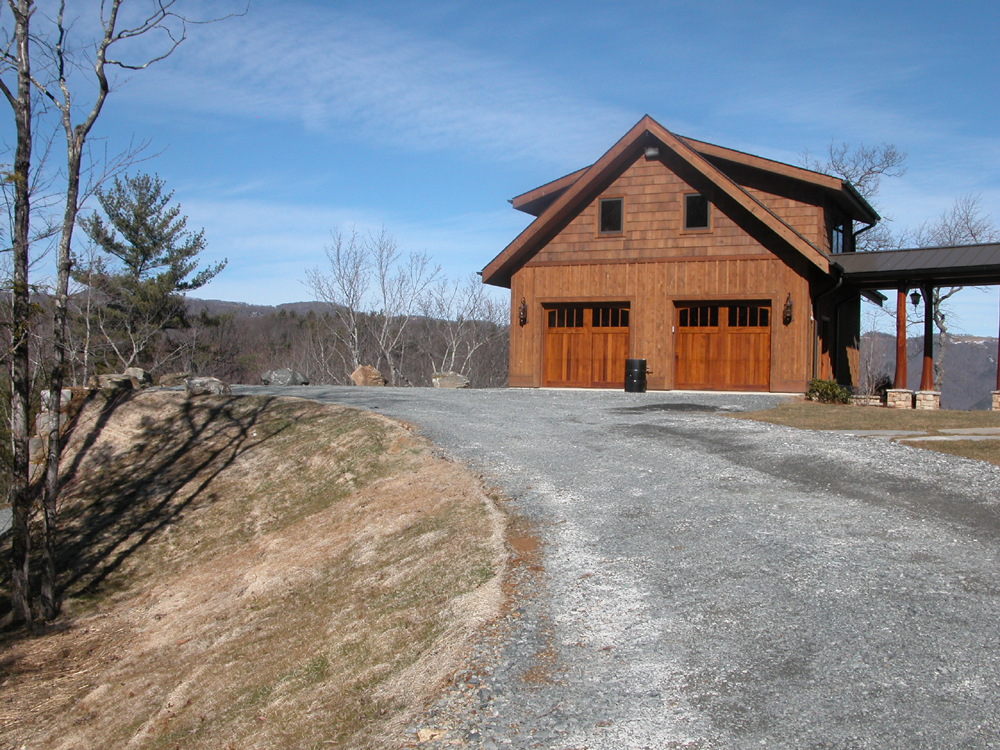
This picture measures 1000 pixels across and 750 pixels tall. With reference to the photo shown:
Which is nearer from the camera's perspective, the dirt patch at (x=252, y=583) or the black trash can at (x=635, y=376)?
the dirt patch at (x=252, y=583)

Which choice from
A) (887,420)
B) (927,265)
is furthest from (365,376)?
(927,265)

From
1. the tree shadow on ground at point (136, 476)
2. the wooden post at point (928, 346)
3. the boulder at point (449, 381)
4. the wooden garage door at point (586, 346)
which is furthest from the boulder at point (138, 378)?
the wooden post at point (928, 346)

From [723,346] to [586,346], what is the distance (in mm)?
3470

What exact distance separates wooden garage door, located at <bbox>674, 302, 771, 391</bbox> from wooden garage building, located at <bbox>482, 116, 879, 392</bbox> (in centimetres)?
3

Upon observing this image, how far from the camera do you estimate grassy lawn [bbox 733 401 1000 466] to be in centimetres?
1072

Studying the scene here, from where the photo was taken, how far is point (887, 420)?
1339 cm

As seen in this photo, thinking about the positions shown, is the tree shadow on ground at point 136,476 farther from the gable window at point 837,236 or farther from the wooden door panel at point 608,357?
the gable window at point 837,236

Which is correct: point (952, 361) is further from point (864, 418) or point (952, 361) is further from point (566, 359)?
point (864, 418)

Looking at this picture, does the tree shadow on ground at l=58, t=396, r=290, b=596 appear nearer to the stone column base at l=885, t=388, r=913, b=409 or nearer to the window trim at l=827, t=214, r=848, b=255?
the stone column base at l=885, t=388, r=913, b=409

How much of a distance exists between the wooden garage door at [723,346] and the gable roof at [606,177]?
80.1 inches

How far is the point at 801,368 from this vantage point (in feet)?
59.7

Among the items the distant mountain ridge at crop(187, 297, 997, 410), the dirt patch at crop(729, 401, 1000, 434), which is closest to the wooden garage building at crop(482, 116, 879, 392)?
the dirt patch at crop(729, 401, 1000, 434)

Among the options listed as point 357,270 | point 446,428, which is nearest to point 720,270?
point 446,428

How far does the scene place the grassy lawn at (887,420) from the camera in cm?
1072
